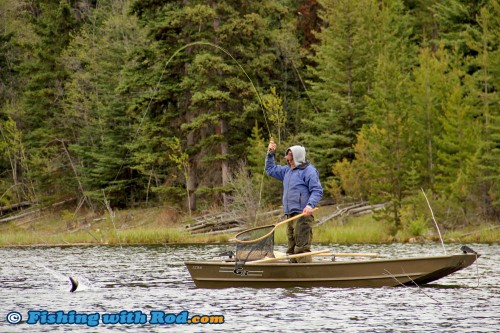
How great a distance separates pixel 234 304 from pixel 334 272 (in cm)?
240

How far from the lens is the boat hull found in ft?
58.3

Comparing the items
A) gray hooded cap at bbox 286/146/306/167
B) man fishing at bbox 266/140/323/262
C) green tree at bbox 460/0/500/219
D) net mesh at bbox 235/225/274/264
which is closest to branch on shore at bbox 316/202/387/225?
green tree at bbox 460/0/500/219

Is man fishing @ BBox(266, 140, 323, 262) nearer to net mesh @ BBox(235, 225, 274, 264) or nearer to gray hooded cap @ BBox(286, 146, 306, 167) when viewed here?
gray hooded cap @ BBox(286, 146, 306, 167)

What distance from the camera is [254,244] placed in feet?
61.5

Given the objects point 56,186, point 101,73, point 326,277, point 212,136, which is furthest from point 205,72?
point 326,277

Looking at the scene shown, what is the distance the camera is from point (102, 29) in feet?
192

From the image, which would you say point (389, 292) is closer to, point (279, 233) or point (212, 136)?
point (279, 233)

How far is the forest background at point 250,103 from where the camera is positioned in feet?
128

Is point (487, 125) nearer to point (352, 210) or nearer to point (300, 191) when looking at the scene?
point (352, 210)

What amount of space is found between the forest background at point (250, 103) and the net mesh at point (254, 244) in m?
11.0

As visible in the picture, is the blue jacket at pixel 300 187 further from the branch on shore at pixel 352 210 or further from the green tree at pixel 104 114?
the green tree at pixel 104 114

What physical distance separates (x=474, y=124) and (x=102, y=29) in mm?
26523

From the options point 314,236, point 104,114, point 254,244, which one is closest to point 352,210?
point 314,236

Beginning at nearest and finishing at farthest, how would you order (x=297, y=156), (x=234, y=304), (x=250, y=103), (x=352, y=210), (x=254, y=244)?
(x=234, y=304), (x=297, y=156), (x=254, y=244), (x=352, y=210), (x=250, y=103)
